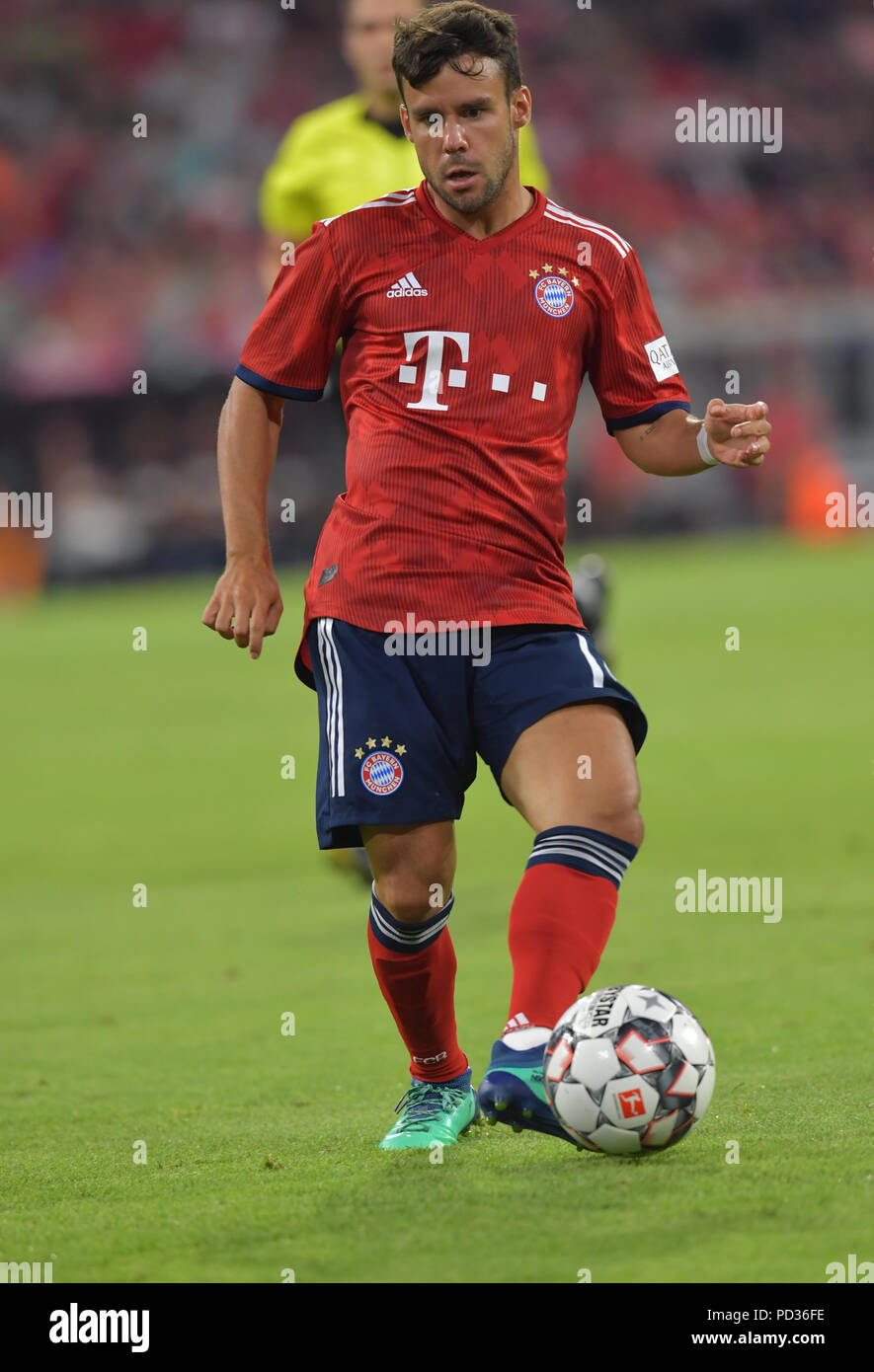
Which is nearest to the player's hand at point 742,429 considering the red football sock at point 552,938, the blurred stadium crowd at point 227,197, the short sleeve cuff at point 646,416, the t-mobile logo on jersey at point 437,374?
the short sleeve cuff at point 646,416

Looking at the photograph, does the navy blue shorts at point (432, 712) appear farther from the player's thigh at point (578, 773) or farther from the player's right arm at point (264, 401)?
the player's right arm at point (264, 401)

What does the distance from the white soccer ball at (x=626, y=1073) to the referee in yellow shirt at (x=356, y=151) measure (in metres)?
3.04

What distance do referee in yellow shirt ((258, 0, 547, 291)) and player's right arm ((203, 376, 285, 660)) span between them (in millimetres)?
1806

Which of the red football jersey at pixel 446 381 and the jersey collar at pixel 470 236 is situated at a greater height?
the jersey collar at pixel 470 236

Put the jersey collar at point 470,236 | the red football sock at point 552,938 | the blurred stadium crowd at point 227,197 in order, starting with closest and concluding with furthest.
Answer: the red football sock at point 552,938, the jersey collar at point 470,236, the blurred stadium crowd at point 227,197

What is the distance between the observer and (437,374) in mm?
3754

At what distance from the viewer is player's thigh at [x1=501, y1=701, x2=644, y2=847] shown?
3.51 meters

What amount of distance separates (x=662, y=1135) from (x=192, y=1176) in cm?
92

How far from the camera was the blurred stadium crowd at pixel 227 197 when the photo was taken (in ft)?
86.9

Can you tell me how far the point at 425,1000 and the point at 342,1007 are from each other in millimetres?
1834

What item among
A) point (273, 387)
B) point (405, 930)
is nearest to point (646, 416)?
point (273, 387)

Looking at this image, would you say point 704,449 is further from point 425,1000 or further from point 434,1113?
point 434,1113

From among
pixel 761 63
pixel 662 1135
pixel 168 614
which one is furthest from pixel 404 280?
pixel 761 63
